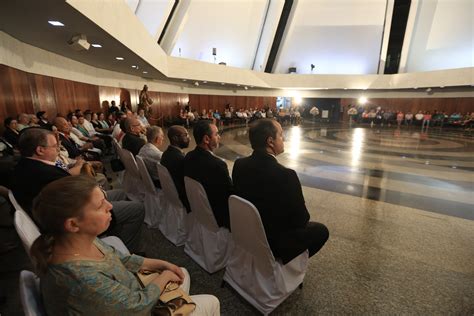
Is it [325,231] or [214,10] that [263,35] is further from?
[325,231]

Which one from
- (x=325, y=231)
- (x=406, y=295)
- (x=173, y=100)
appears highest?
(x=173, y=100)

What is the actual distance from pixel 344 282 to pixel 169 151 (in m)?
2.13

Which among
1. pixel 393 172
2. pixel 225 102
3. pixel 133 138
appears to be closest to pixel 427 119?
pixel 225 102

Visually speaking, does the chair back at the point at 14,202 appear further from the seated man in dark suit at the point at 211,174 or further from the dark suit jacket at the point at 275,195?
the dark suit jacket at the point at 275,195

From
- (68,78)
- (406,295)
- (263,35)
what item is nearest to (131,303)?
(406,295)

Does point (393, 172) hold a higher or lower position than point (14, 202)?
lower

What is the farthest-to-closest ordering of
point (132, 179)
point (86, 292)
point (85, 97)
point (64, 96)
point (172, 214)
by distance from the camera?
1. point (85, 97)
2. point (64, 96)
3. point (132, 179)
4. point (172, 214)
5. point (86, 292)

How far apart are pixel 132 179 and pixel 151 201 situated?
738 mm

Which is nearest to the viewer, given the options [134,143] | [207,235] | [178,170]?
[207,235]

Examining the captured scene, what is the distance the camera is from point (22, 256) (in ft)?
7.97

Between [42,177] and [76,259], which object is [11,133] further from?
[76,259]

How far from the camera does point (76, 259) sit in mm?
905

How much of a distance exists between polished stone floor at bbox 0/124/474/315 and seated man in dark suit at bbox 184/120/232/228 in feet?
1.98

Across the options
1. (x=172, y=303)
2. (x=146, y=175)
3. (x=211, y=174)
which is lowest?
(x=172, y=303)
